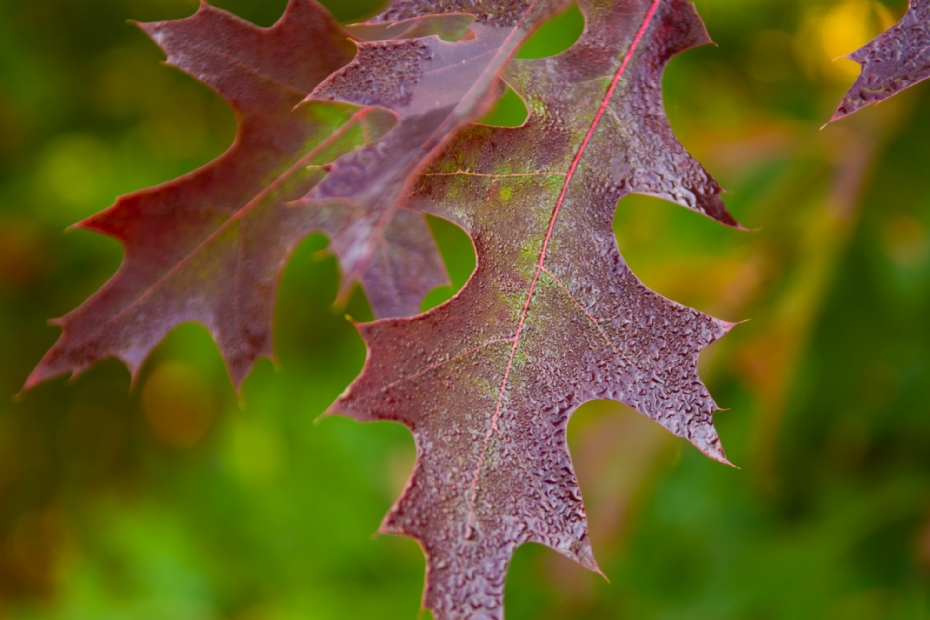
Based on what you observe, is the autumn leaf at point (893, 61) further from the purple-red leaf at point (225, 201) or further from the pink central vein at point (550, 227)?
the purple-red leaf at point (225, 201)

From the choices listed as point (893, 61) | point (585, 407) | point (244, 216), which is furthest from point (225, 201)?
point (585, 407)

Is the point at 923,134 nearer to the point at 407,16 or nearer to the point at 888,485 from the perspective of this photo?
the point at 888,485

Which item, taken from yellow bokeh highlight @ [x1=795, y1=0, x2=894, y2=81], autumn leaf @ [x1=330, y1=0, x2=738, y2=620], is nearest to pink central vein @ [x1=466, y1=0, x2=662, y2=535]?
autumn leaf @ [x1=330, y1=0, x2=738, y2=620]

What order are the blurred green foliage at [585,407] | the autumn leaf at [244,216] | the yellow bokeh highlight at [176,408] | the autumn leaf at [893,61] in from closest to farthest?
the autumn leaf at [893,61]
the autumn leaf at [244,216]
the blurred green foliage at [585,407]
the yellow bokeh highlight at [176,408]

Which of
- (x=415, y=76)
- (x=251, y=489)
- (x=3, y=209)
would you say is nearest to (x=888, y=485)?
(x=415, y=76)

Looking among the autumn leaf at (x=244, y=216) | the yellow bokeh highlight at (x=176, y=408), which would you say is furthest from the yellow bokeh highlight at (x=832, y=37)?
the yellow bokeh highlight at (x=176, y=408)

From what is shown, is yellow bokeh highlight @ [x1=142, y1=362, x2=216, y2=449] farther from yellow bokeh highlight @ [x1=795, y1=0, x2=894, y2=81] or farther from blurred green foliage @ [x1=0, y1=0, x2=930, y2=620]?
yellow bokeh highlight @ [x1=795, y1=0, x2=894, y2=81]

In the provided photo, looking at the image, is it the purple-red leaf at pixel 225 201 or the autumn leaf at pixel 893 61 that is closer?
the autumn leaf at pixel 893 61

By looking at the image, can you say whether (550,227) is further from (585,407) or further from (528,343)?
(585,407)
